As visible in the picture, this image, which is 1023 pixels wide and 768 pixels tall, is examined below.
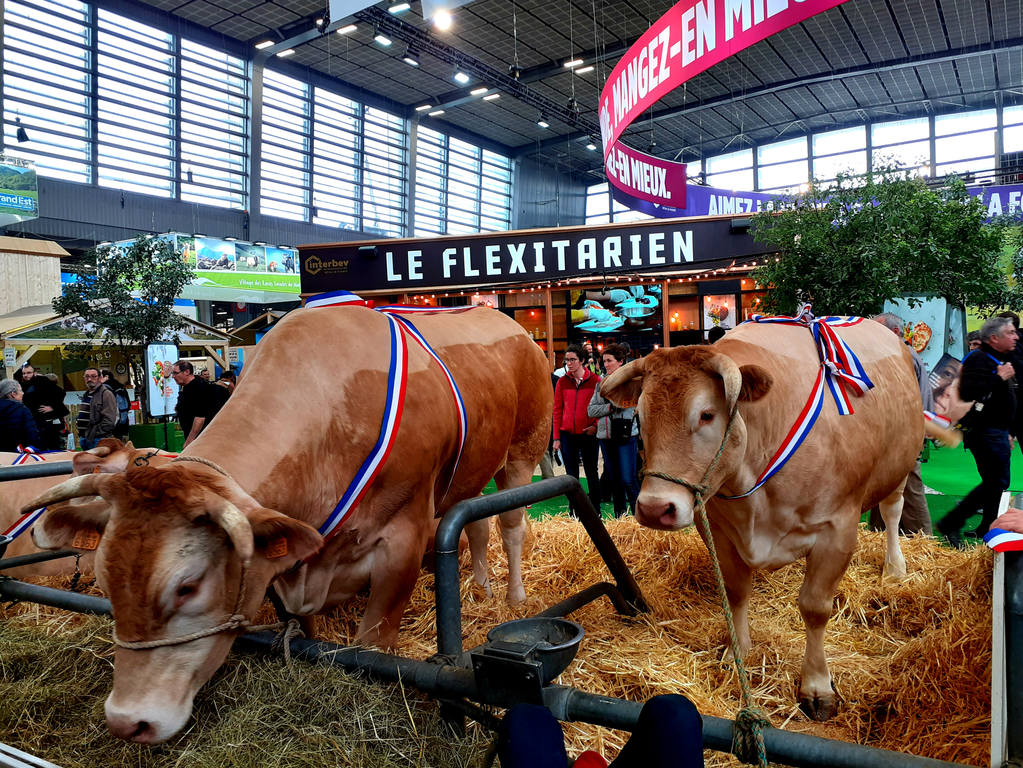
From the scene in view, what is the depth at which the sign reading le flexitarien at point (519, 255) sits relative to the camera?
39.6 ft

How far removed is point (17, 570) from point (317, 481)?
100 inches

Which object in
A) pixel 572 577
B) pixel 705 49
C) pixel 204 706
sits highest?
pixel 705 49

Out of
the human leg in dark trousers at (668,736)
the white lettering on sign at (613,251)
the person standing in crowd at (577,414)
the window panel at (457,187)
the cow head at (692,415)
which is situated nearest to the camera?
the human leg in dark trousers at (668,736)

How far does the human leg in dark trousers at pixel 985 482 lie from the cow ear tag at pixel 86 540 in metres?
5.44

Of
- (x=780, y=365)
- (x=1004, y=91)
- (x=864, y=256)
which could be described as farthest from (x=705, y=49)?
(x=1004, y=91)

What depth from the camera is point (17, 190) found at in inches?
663

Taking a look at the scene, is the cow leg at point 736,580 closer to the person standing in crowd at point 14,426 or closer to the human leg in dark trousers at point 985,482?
the human leg in dark trousers at point 985,482

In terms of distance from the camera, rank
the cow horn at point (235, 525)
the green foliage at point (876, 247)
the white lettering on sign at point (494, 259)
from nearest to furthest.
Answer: the cow horn at point (235, 525) → the green foliage at point (876, 247) → the white lettering on sign at point (494, 259)

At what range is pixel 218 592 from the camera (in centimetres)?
178

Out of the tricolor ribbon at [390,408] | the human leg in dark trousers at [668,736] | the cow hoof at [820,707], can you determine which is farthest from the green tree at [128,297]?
the human leg in dark trousers at [668,736]

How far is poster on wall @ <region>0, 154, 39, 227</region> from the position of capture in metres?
16.6

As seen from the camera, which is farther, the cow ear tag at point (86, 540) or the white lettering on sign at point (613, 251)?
the white lettering on sign at point (613, 251)

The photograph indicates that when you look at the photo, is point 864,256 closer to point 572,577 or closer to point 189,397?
point 572,577

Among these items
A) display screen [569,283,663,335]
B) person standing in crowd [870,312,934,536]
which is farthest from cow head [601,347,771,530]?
display screen [569,283,663,335]
